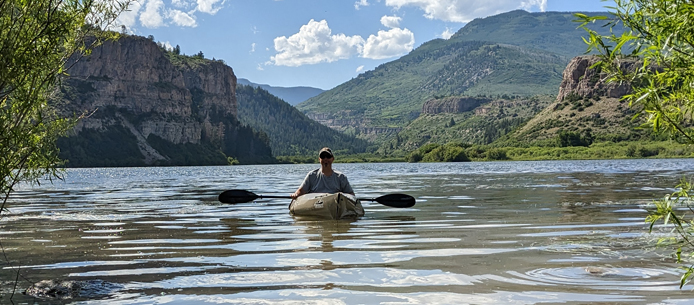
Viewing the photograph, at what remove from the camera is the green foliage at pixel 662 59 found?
4.88 meters

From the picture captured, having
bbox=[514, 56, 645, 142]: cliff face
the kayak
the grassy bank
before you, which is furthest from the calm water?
bbox=[514, 56, 645, 142]: cliff face

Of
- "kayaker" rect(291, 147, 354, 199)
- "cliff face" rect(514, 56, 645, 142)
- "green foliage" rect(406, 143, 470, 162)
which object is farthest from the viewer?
"cliff face" rect(514, 56, 645, 142)

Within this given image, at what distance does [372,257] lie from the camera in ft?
32.3

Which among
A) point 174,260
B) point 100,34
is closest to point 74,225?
point 174,260

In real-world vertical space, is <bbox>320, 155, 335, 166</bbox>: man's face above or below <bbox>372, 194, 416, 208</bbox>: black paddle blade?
above

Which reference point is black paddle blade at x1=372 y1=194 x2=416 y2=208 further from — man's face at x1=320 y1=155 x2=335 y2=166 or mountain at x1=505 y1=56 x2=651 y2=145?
mountain at x1=505 y1=56 x2=651 y2=145

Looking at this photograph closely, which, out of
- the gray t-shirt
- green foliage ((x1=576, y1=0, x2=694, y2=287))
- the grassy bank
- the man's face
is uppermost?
green foliage ((x1=576, y1=0, x2=694, y2=287))

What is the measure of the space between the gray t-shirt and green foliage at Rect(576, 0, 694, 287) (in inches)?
482

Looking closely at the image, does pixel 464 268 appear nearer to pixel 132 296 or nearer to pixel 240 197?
pixel 132 296

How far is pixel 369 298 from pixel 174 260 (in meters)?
4.19

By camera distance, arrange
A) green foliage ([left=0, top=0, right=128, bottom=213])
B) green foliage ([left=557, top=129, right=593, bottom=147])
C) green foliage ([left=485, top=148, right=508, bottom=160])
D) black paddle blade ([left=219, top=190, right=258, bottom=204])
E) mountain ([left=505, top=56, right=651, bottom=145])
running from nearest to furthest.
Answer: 1. green foliage ([left=0, top=0, right=128, bottom=213])
2. black paddle blade ([left=219, top=190, right=258, bottom=204])
3. green foliage ([left=485, top=148, right=508, bottom=160])
4. green foliage ([left=557, top=129, right=593, bottom=147])
5. mountain ([left=505, top=56, right=651, bottom=145])

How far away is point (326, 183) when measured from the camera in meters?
17.4

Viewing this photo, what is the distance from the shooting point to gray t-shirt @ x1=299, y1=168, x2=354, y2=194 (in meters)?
17.3

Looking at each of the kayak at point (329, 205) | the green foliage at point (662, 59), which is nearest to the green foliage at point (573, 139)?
the kayak at point (329, 205)
